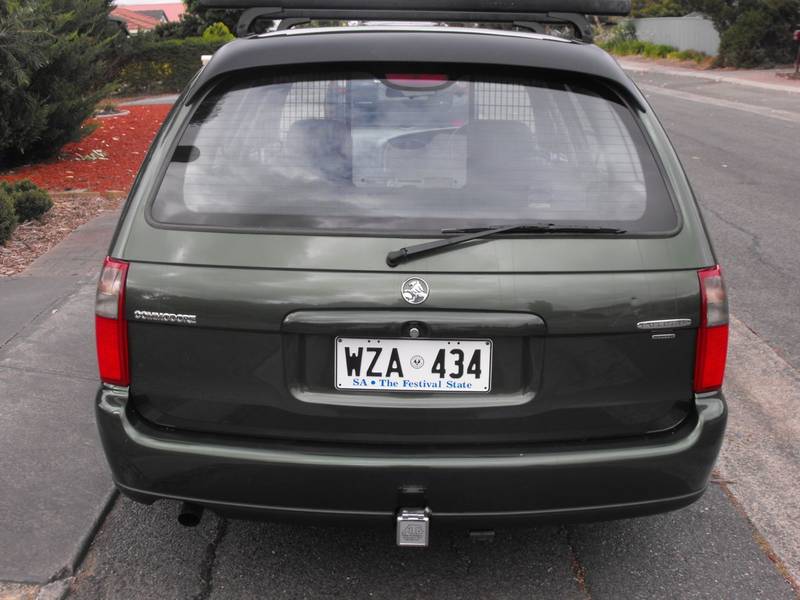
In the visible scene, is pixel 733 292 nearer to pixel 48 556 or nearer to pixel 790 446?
pixel 790 446

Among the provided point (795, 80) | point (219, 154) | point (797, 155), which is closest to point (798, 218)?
point (797, 155)

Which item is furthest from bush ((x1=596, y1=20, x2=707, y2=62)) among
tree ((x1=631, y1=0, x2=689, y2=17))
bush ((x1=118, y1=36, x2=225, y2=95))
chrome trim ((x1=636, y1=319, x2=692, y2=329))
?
chrome trim ((x1=636, y1=319, x2=692, y2=329))

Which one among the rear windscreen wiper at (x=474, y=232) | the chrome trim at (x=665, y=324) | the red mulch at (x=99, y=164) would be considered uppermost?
the rear windscreen wiper at (x=474, y=232)

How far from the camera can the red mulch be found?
1114 cm

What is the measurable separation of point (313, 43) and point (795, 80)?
31.2 meters

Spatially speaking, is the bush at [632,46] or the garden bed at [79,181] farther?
the bush at [632,46]

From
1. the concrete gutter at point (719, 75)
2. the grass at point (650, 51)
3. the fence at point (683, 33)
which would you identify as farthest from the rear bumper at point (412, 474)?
the fence at point (683, 33)

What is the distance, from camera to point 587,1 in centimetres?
412

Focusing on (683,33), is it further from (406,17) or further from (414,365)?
(414,365)

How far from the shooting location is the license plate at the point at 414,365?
2717 millimetres

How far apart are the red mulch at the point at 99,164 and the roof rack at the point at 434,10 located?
6944 millimetres

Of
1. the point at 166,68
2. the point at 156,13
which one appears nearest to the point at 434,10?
the point at 166,68

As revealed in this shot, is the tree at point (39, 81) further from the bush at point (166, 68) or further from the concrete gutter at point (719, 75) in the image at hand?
the bush at point (166, 68)

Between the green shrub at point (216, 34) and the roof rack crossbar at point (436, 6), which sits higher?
the roof rack crossbar at point (436, 6)
